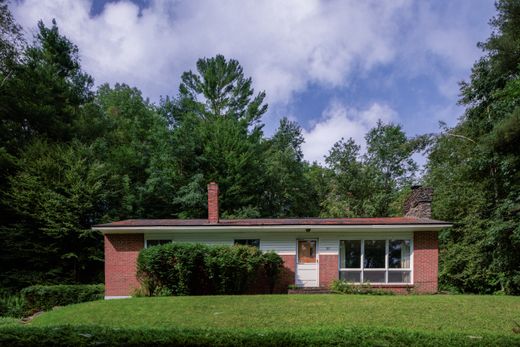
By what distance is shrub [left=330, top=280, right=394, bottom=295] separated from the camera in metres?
13.1

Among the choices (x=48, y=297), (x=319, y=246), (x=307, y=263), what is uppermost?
(x=319, y=246)

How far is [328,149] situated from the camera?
3034 cm

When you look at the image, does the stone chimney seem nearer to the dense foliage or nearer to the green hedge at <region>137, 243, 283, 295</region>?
the dense foliage

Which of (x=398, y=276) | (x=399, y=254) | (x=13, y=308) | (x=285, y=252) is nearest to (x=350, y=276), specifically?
(x=398, y=276)

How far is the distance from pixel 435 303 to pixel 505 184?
838 centimetres

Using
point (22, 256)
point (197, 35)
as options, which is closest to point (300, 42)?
point (197, 35)

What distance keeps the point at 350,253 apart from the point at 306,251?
68.5 inches

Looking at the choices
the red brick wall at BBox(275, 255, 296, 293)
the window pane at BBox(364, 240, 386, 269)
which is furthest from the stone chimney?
the red brick wall at BBox(275, 255, 296, 293)

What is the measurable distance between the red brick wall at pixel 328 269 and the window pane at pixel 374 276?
113 cm

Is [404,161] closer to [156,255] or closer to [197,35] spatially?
[197,35]

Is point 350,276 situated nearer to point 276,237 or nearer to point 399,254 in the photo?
point 399,254

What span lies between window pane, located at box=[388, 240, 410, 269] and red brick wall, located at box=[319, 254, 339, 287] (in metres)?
2.10

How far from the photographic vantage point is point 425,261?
13.6 metres

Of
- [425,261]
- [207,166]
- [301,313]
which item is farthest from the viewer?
[207,166]
